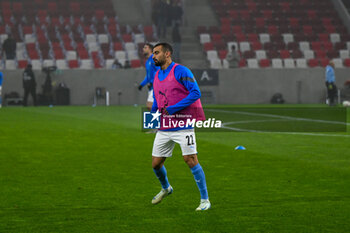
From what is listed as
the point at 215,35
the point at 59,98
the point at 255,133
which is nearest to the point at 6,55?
the point at 59,98

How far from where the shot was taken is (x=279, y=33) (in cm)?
4228

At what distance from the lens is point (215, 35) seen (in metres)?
41.2

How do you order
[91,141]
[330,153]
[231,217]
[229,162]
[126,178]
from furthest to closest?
[91,141] < [330,153] < [229,162] < [126,178] < [231,217]

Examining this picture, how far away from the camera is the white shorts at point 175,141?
757cm

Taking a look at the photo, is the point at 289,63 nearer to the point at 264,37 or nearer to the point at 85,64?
the point at 264,37

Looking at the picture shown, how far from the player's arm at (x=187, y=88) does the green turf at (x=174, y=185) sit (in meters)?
1.18

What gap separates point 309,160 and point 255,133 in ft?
19.4

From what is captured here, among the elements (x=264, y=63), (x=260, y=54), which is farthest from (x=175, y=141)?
(x=260, y=54)

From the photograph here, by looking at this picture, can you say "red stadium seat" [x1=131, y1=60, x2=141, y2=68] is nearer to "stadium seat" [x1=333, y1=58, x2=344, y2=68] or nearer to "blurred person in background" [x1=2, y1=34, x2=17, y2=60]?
"blurred person in background" [x1=2, y1=34, x2=17, y2=60]

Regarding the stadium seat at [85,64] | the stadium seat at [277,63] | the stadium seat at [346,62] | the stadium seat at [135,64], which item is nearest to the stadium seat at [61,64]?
the stadium seat at [85,64]

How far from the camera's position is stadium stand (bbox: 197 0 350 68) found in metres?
40.5

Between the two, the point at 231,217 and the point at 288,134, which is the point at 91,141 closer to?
the point at 288,134

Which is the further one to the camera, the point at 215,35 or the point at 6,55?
the point at 215,35

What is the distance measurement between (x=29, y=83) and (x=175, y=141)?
27816mm
